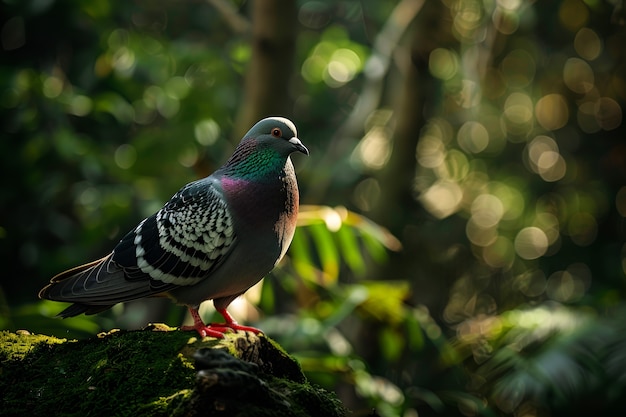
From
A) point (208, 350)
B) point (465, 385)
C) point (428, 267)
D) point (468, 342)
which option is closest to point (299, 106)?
point (428, 267)

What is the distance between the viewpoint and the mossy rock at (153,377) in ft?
8.89

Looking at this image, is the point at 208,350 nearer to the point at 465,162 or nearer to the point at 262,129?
the point at 262,129

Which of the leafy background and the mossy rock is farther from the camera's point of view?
the leafy background

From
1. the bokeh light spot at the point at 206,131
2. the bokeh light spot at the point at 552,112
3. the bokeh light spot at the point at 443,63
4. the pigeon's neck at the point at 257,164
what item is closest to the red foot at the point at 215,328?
Answer: the pigeon's neck at the point at 257,164

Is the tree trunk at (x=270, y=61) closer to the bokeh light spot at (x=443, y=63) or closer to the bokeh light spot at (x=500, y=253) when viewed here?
the bokeh light spot at (x=443, y=63)

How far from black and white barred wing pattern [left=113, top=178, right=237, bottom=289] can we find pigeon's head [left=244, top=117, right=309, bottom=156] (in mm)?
329

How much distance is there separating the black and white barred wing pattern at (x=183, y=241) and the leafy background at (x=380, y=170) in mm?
1150

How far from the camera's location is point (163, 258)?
396cm

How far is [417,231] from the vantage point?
9.74 m

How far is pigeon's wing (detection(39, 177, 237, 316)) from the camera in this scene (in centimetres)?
387

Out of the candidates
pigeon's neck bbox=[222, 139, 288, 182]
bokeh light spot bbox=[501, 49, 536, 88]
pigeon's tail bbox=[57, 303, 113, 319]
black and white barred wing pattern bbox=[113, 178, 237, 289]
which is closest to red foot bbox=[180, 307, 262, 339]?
black and white barred wing pattern bbox=[113, 178, 237, 289]

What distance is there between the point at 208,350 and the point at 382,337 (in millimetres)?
4957

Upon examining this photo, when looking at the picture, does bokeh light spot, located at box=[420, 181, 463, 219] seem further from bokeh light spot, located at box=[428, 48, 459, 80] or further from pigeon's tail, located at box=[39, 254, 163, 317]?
pigeon's tail, located at box=[39, 254, 163, 317]

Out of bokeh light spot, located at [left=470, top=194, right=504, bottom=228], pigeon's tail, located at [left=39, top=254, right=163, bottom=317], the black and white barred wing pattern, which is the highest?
the black and white barred wing pattern
